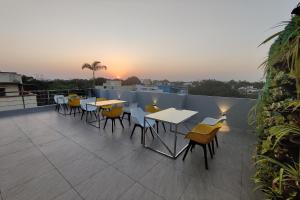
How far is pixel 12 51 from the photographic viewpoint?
607cm

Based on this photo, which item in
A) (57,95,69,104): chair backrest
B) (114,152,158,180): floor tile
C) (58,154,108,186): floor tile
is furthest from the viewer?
(57,95,69,104): chair backrest

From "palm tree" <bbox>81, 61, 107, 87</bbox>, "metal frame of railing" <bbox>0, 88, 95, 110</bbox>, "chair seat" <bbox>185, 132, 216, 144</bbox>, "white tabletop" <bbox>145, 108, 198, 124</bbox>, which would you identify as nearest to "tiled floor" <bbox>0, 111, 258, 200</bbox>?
"chair seat" <bbox>185, 132, 216, 144</bbox>

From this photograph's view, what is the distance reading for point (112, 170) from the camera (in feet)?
6.88

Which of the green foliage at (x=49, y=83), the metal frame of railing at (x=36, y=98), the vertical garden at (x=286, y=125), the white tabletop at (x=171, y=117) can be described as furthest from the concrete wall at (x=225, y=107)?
the green foliage at (x=49, y=83)

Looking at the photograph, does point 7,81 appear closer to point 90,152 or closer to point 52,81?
point 52,81

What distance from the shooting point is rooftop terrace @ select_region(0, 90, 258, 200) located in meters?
1.67

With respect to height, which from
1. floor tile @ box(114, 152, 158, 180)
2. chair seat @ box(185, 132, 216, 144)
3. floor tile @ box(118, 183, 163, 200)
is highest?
chair seat @ box(185, 132, 216, 144)

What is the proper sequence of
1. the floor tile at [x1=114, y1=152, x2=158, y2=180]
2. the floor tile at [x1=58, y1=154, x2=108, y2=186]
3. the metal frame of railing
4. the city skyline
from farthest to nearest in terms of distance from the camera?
the metal frame of railing
the city skyline
the floor tile at [x1=114, y1=152, x2=158, y2=180]
the floor tile at [x1=58, y1=154, x2=108, y2=186]

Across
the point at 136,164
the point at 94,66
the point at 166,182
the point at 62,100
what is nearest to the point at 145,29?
the point at 62,100

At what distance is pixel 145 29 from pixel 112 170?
506 centimetres

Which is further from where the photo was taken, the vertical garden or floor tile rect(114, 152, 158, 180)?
floor tile rect(114, 152, 158, 180)

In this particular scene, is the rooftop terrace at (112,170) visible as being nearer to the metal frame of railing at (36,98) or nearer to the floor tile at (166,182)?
the floor tile at (166,182)

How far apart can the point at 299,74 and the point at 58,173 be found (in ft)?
9.33

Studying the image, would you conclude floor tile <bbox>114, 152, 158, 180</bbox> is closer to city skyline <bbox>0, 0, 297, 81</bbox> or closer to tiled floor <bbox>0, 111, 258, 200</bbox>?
tiled floor <bbox>0, 111, 258, 200</bbox>
